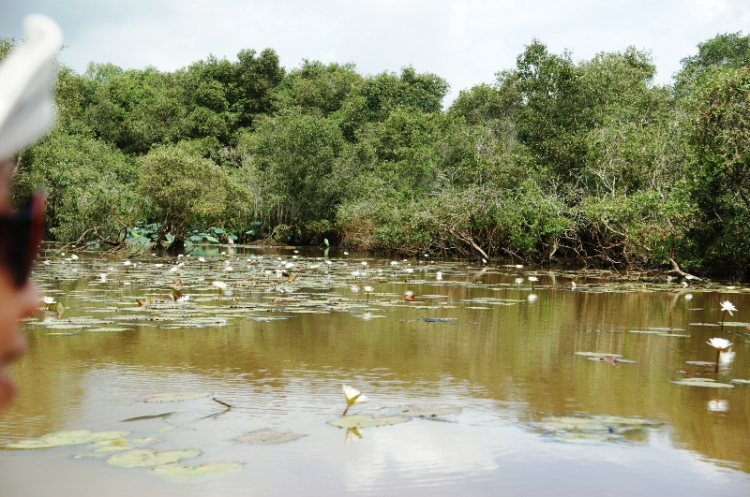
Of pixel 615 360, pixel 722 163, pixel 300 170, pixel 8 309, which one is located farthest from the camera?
pixel 300 170

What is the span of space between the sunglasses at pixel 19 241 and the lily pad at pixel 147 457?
8.15ft

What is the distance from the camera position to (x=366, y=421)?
11.1 ft

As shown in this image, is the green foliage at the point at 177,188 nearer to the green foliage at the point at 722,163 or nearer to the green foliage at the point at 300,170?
the green foliage at the point at 300,170

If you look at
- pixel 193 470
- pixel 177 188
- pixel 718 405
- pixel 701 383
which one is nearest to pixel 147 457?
pixel 193 470

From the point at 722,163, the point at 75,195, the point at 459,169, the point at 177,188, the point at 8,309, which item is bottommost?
the point at 8,309

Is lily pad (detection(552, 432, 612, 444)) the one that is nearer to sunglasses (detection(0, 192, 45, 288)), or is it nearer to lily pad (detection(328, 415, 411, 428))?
lily pad (detection(328, 415, 411, 428))

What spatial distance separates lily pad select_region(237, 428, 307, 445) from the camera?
3.08m

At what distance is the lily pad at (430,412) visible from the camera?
11.5 feet

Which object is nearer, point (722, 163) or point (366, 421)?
point (366, 421)

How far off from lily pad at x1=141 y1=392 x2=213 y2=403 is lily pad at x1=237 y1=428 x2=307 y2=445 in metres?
0.65

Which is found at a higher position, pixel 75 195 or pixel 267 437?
pixel 75 195

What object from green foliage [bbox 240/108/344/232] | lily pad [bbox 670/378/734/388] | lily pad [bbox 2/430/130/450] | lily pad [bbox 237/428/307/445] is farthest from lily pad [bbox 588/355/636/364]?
green foliage [bbox 240/108/344/232]

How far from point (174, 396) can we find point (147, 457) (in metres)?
0.93

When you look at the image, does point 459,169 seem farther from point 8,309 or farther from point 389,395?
point 8,309
